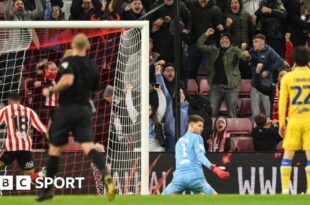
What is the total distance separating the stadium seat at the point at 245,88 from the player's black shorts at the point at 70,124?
9104mm

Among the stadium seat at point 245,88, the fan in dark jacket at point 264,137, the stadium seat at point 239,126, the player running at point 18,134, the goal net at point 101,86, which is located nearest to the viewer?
the goal net at point 101,86

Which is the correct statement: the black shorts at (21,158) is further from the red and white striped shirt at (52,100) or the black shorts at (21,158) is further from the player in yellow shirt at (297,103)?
the player in yellow shirt at (297,103)

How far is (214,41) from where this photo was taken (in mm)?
21406

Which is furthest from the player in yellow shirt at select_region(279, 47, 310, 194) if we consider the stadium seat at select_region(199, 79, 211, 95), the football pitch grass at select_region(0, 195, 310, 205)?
the stadium seat at select_region(199, 79, 211, 95)

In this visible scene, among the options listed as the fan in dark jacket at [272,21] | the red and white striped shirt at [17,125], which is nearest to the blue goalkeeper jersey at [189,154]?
the red and white striped shirt at [17,125]

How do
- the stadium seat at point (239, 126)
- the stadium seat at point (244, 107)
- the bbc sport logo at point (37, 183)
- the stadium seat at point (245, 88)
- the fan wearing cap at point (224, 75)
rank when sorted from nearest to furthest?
1. the bbc sport logo at point (37, 183)
2. the stadium seat at point (239, 126)
3. the fan wearing cap at point (224, 75)
4. the stadium seat at point (244, 107)
5. the stadium seat at point (245, 88)

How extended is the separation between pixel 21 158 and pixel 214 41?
4.87 m

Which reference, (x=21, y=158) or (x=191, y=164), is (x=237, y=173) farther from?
(x=21, y=158)

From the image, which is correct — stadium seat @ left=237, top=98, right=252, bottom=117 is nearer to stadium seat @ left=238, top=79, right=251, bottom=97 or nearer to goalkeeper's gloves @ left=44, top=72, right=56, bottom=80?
stadium seat @ left=238, top=79, right=251, bottom=97

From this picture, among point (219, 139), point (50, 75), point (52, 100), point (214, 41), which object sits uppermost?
point (214, 41)

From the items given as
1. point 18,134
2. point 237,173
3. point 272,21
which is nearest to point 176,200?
point 18,134

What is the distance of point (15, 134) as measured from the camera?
60.4ft

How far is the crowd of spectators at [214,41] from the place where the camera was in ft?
67.8

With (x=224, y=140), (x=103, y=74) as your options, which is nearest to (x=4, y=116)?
(x=103, y=74)
